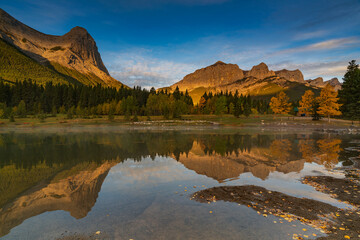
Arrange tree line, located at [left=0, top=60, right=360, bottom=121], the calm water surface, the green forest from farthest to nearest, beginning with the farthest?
the green forest
tree line, located at [left=0, top=60, right=360, bottom=121]
the calm water surface

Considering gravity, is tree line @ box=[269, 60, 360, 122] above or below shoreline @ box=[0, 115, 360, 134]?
above

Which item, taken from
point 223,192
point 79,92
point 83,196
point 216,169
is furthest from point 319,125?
point 79,92

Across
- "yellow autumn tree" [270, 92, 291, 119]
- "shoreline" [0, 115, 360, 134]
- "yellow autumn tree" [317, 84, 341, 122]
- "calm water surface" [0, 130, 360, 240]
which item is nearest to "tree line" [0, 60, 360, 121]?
"yellow autumn tree" [270, 92, 291, 119]

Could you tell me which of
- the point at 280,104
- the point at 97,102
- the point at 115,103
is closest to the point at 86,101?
the point at 97,102

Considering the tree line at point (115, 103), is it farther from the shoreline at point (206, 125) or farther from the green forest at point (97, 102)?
the shoreline at point (206, 125)

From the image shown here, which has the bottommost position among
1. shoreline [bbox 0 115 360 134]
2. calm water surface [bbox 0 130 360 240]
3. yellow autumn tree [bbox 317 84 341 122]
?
shoreline [bbox 0 115 360 134]

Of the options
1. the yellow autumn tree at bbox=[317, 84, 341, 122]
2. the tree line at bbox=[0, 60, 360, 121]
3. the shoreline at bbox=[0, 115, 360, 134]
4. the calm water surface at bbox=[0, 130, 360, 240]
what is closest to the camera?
the calm water surface at bbox=[0, 130, 360, 240]

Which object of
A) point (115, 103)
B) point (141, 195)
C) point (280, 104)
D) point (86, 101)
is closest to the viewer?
point (141, 195)

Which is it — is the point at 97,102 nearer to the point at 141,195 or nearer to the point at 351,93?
the point at 351,93

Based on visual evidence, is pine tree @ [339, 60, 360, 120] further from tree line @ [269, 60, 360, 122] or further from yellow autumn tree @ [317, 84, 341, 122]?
yellow autumn tree @ [317, 84, 341, 122]

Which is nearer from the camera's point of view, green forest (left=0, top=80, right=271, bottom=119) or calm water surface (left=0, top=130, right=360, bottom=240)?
calm water surface (left=0, top=130, right=360, bottom=240)

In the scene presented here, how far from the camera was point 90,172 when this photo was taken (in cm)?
1741

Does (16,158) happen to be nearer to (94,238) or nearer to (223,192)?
(94,238)

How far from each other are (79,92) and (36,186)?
166 metres
